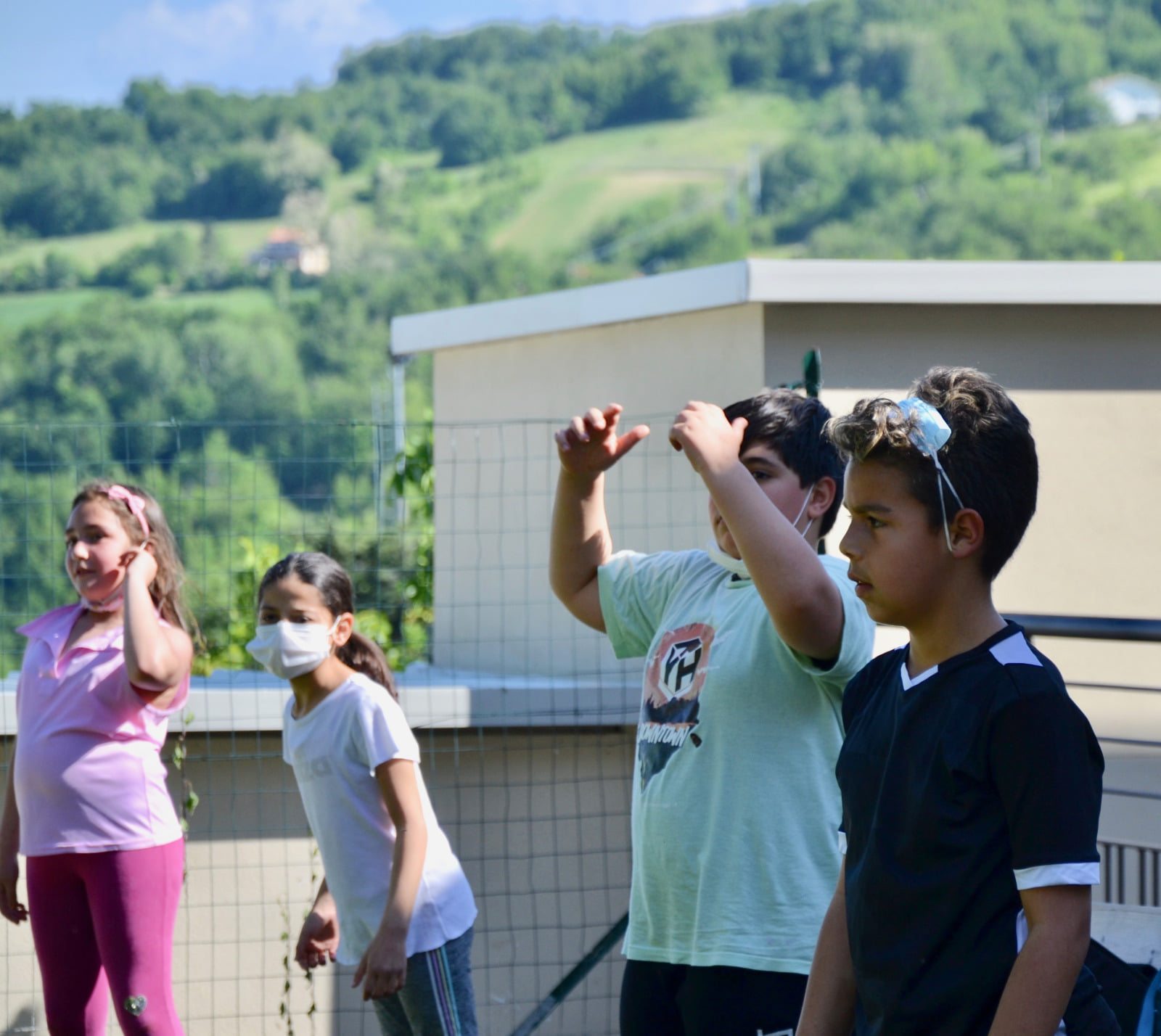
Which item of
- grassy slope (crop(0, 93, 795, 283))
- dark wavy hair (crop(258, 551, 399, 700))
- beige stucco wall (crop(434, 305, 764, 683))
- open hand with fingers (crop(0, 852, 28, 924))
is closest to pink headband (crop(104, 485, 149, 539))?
dark wavy hair (crop(258, 551, 399, 700))

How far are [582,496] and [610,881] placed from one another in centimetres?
242

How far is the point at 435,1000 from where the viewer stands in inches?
123

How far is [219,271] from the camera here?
3499 inches

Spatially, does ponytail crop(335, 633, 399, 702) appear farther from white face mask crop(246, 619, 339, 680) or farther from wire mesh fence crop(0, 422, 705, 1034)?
wire mesh fence crop(0, 422, 705, 1034)

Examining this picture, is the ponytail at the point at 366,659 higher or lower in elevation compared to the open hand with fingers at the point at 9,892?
higher

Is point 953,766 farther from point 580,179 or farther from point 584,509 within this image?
point 580,179

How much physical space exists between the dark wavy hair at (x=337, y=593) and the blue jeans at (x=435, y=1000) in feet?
2.18

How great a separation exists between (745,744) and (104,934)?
185 centimetres

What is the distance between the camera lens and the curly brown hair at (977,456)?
6.07ft

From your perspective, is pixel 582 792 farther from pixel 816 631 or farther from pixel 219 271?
pixel 219 271

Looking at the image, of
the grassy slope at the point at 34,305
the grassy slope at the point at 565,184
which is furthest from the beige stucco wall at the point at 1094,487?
the grassy slope at the point at 565,184

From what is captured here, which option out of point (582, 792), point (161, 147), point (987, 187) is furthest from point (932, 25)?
point (582, 792)

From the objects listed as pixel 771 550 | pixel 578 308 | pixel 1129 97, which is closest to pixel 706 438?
pixel 771 550

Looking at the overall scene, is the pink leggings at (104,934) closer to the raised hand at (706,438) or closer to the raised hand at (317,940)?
the raised hand at (317,940)
